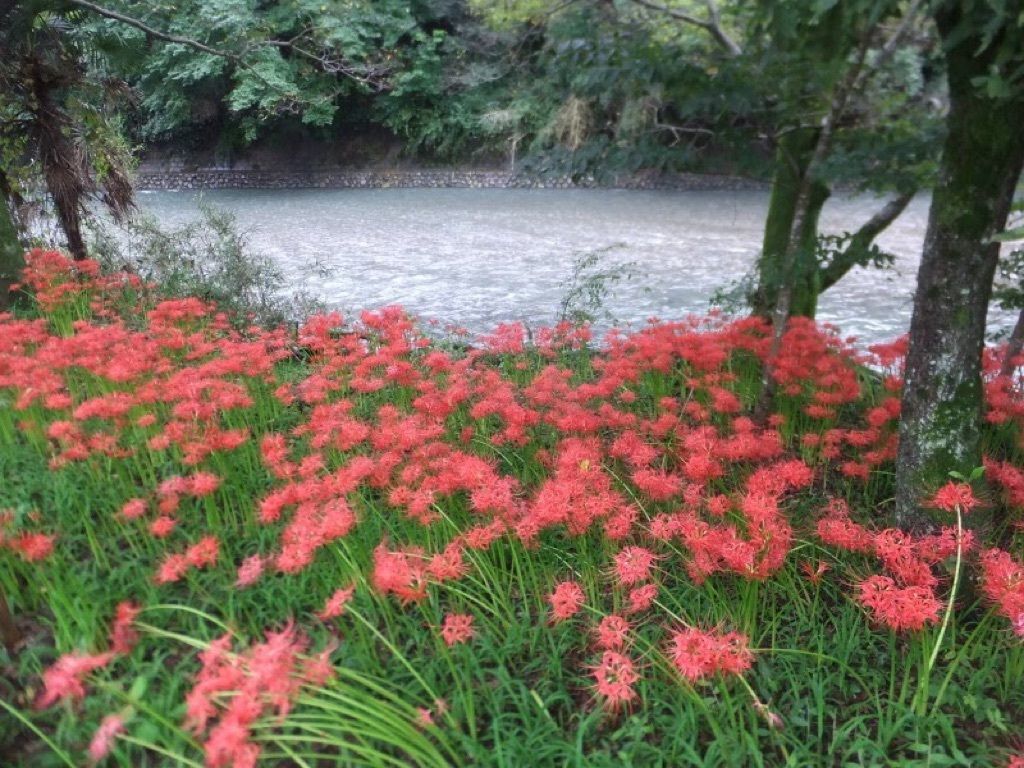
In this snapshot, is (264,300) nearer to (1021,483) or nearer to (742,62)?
(742,62)

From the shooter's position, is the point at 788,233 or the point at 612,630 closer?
the point at 612,630

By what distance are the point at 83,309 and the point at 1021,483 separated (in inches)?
231

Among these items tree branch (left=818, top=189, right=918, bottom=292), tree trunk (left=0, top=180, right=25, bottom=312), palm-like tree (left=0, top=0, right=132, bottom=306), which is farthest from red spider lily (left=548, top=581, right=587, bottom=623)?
palm-like tree (left=0, top=0, right=132, bottom=306)

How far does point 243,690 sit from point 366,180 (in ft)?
81.6

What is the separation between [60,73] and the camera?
20.1ft

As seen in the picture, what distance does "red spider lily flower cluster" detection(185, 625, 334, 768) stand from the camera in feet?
4.44

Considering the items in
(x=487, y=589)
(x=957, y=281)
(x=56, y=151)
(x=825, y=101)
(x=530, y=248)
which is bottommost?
(x=487, y=589)

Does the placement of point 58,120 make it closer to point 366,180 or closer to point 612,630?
point 612,630

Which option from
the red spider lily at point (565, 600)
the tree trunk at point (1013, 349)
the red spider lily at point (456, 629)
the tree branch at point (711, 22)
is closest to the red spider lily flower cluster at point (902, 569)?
the red spider lily at point (565, 600)

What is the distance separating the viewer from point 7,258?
526 centimetres

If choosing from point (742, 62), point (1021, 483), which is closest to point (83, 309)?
point (742, 62)

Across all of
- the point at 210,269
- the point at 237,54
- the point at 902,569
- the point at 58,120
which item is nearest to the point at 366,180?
the point at 58,120

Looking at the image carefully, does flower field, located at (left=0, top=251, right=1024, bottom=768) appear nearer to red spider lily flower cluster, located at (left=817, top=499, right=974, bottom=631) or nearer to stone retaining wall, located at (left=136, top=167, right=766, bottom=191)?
red spider lily flower cluster, located at (left=817, top=499, right=974, bottom=631)

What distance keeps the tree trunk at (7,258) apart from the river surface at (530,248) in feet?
6.14
